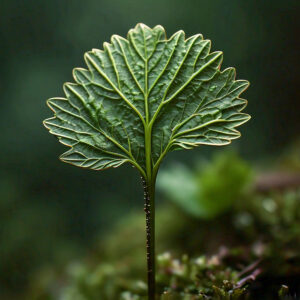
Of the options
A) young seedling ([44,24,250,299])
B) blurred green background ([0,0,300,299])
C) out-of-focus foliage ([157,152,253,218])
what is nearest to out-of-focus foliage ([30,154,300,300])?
out-of-focus foliage ([157,152,253,218])

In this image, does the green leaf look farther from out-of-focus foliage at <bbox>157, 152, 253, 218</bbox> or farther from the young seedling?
out-of-focus foliage at <bbox>157, 152, 253, 218</bbox>

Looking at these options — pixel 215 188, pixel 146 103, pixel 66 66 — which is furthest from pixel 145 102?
pixel 66 66

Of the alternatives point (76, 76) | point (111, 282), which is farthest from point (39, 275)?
point (76, 76)

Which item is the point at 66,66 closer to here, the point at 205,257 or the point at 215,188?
the point at 215,188

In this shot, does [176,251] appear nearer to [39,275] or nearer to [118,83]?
[39,275]

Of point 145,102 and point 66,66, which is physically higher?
point 66,66

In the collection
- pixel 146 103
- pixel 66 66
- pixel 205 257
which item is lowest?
pixel 205 257

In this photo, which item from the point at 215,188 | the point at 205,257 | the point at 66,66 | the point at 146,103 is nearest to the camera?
the point at 146,103
